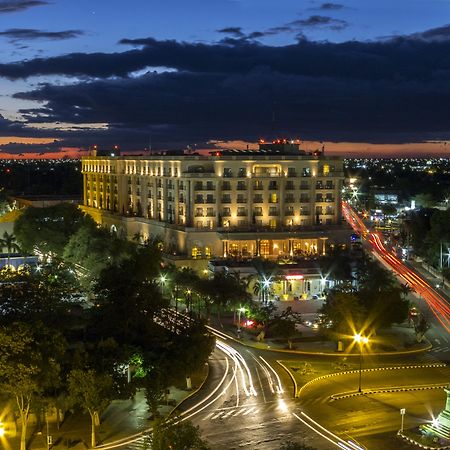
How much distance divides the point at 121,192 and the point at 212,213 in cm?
3193

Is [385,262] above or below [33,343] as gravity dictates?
below

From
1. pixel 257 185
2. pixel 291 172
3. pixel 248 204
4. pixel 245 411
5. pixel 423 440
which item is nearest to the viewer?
pixel 423 440

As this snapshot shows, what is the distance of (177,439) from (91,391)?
10616mm

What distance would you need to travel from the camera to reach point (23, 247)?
101375mm

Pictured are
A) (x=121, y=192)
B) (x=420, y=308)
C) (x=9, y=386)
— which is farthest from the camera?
(x=121, y=192)

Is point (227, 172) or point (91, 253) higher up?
point (227, 172)

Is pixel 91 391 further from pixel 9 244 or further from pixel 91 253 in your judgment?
pixel 9 244

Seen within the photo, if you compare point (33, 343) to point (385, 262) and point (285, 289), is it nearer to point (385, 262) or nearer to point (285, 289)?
point (285, 289)

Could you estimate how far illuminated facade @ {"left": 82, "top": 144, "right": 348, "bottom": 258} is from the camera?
330ft

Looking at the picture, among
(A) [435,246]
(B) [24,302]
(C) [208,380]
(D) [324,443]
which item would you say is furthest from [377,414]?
(A) [435,246]

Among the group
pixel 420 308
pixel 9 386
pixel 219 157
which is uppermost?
pixel 219 157

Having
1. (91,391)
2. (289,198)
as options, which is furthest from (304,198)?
(91,391)

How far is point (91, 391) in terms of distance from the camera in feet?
129

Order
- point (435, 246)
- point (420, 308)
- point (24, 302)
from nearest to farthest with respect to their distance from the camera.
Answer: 1. point (24, 302)
2. point (420, 308)
3. point (435, 246)
